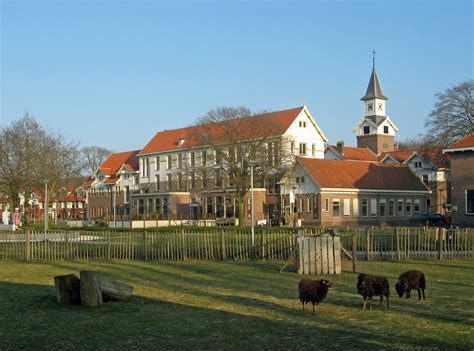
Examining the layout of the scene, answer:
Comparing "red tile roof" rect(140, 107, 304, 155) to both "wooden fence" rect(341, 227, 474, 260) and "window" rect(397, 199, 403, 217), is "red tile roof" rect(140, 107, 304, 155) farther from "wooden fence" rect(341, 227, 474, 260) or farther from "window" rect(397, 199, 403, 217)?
"wooden fence" rect(341, 227, 474, 260)

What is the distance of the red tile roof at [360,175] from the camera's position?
6053 centimetres

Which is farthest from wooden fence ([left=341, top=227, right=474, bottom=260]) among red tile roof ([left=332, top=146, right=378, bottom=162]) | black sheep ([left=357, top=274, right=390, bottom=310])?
red tile roof ([left=332, top=146, right=378, bottom=162])

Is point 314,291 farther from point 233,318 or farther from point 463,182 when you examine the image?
point 463,182

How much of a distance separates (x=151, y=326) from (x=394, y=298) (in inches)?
247

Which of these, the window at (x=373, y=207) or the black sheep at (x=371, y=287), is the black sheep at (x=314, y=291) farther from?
the window at (x=373, y=207)

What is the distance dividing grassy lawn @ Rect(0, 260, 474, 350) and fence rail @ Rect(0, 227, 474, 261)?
6.36m

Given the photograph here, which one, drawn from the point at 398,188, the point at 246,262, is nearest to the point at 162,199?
the point at 398,188

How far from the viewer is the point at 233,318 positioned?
12.1 meters

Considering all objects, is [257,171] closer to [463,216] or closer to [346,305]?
[463,216]

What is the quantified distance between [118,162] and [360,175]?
5274 cm

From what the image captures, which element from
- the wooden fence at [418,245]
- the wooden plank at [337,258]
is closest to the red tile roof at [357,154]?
the wooden fence at [418,245]

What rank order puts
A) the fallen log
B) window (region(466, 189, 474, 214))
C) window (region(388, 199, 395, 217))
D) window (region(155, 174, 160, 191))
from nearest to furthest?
the fallen log → window (region(466, 189, 474, 214)) → window (region(388, 199, 395, 217)) → window (region(155, 174, 160, 191))

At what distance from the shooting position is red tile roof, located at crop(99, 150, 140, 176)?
3963 inches

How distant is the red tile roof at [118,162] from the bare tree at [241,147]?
38673 millimetres
